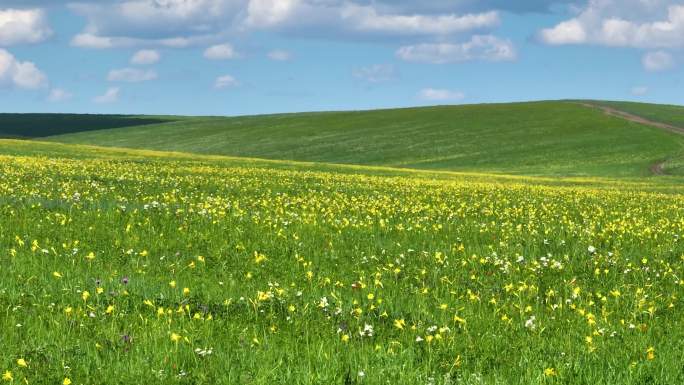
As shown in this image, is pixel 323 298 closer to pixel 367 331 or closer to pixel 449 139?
pixel 367 331

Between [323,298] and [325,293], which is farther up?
[323,298]

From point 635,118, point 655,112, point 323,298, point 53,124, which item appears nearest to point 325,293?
point 323,298

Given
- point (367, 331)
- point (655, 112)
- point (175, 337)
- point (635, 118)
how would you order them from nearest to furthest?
point (175, 337) → point (367, 331) → point (635, 118) → point (655, 112)

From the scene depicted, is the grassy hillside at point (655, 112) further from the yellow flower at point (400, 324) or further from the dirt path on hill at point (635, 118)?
the yellow flower at point (400, 324)

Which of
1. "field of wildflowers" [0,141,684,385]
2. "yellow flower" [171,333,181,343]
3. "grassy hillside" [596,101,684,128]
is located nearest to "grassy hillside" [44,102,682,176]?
"grassy hillside" [596,101,684,128]

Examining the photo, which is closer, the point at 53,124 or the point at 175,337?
the point at 175,337

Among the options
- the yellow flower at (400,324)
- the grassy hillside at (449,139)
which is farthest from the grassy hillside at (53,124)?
the yellow flower at (400,324)

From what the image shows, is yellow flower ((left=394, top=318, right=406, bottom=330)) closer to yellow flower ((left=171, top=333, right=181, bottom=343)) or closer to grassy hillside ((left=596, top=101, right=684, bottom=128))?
yellow flower ((left=171, top=333, right=181, bottom=343))

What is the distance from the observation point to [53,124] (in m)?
182

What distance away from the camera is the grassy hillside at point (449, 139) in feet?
289

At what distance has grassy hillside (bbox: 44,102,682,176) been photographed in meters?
88.2

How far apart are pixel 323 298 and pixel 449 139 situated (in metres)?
101

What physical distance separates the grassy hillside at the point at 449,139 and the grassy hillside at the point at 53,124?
13587 millimetres

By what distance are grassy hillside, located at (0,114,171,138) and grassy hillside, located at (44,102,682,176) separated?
1359cm
